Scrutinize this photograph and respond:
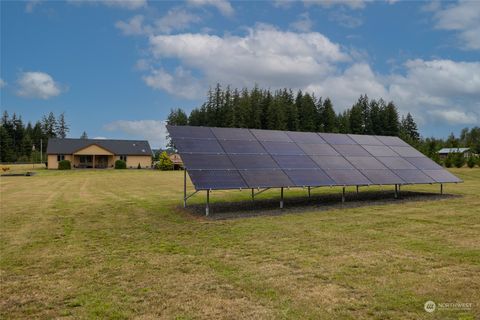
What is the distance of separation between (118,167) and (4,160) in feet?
145

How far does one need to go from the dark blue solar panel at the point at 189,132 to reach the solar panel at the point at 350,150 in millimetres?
7374

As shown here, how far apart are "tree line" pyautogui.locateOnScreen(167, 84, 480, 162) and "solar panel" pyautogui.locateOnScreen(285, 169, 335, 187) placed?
193ft

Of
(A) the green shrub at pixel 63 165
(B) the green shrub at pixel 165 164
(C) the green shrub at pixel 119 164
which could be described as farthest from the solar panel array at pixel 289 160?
(A) the green shrub at pixel 63 165

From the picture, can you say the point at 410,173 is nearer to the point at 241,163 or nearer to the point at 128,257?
the point at 241,163

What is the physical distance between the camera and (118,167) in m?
65.6

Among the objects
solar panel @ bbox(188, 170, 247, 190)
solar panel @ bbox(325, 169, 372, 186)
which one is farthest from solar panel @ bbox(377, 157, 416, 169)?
solar panel @ bbox(188, 170, 247, 190)

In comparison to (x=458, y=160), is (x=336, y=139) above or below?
above

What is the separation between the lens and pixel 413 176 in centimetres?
2016

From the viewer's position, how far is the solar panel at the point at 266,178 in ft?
51.0

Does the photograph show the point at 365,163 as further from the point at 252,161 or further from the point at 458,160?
the point at 458,160

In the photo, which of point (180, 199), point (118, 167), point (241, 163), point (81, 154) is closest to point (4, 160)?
point (81, 154)

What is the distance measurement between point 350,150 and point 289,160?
5159 mm

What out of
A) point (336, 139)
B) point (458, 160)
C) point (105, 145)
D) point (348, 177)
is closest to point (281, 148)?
point (348, 177)

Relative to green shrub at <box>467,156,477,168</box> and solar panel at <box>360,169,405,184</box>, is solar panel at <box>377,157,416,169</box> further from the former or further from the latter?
green shrub at <box>467,156,477,168</box>
